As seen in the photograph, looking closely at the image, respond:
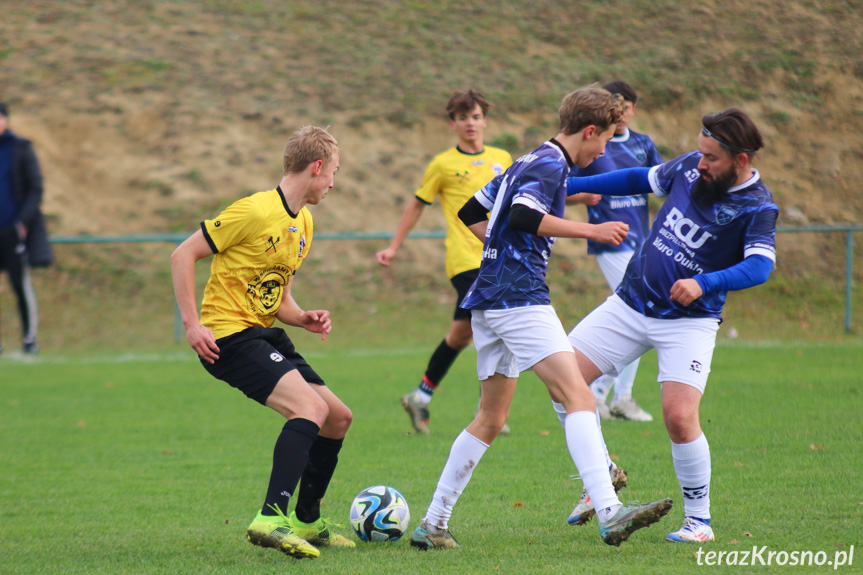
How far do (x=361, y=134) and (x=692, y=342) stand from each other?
1625 centimetres

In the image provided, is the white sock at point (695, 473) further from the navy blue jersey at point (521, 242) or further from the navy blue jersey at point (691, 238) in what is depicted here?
the navy blue jersey at point (521, 242)

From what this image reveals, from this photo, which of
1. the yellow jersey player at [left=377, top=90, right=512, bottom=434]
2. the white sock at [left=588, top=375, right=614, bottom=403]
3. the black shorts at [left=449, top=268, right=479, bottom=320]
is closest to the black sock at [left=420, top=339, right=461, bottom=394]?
the yellow jersey player at [left=377, top=90, right=512, bottom=434]

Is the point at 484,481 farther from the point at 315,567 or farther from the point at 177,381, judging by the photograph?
the point at 177,381

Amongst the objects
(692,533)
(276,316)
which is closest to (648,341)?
(692,533)

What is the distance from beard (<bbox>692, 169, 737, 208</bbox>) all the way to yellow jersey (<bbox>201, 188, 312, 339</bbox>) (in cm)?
193

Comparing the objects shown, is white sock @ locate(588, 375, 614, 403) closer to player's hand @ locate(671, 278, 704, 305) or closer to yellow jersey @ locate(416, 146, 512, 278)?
yellow jersey @ locate(416, 146, 512, 278)

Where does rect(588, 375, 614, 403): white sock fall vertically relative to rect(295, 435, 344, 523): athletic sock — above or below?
below

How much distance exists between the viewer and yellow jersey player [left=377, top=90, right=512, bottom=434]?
707cm

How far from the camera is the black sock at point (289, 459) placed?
3.93 m

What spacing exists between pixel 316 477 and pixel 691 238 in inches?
85.7

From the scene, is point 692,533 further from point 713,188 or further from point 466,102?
point 466,102

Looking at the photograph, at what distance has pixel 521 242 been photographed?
4070mm

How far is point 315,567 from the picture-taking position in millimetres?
3822

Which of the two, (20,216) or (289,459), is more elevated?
(289,459)
